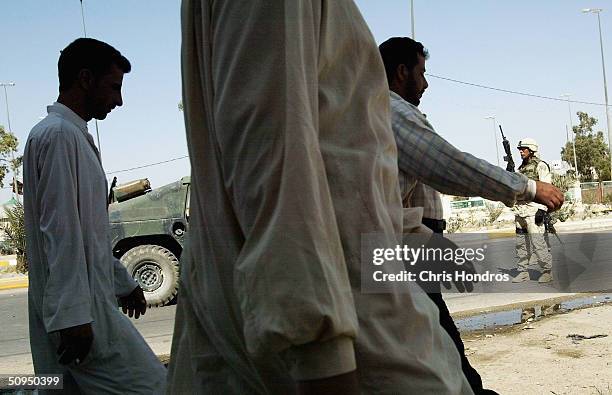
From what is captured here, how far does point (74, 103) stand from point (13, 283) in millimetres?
17343

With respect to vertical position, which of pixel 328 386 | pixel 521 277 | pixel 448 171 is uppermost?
pixel 448 171

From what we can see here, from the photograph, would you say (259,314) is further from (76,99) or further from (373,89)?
(76,99)

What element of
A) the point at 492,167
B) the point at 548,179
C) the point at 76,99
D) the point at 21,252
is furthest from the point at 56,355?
the point at 21,252

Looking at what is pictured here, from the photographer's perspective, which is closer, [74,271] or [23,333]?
[74,271]

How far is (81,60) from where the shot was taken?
2.92m

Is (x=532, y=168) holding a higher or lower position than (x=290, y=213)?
lower

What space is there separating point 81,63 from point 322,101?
1929 millimetres

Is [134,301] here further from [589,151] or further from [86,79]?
[589,151]

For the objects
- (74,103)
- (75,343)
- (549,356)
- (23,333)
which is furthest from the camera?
(23,333)

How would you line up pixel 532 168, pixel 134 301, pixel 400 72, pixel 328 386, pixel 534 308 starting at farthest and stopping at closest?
pixel 532 168 < pixel 534 308 < pixel 400 72 < pixel 134 301 < pixel 328 386

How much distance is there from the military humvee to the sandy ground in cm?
564

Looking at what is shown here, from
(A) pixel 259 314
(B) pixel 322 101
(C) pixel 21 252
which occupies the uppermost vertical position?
(B) pixel 322 101

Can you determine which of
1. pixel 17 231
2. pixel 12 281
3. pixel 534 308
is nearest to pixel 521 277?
pixel 534 308

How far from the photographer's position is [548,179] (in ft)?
31.8
